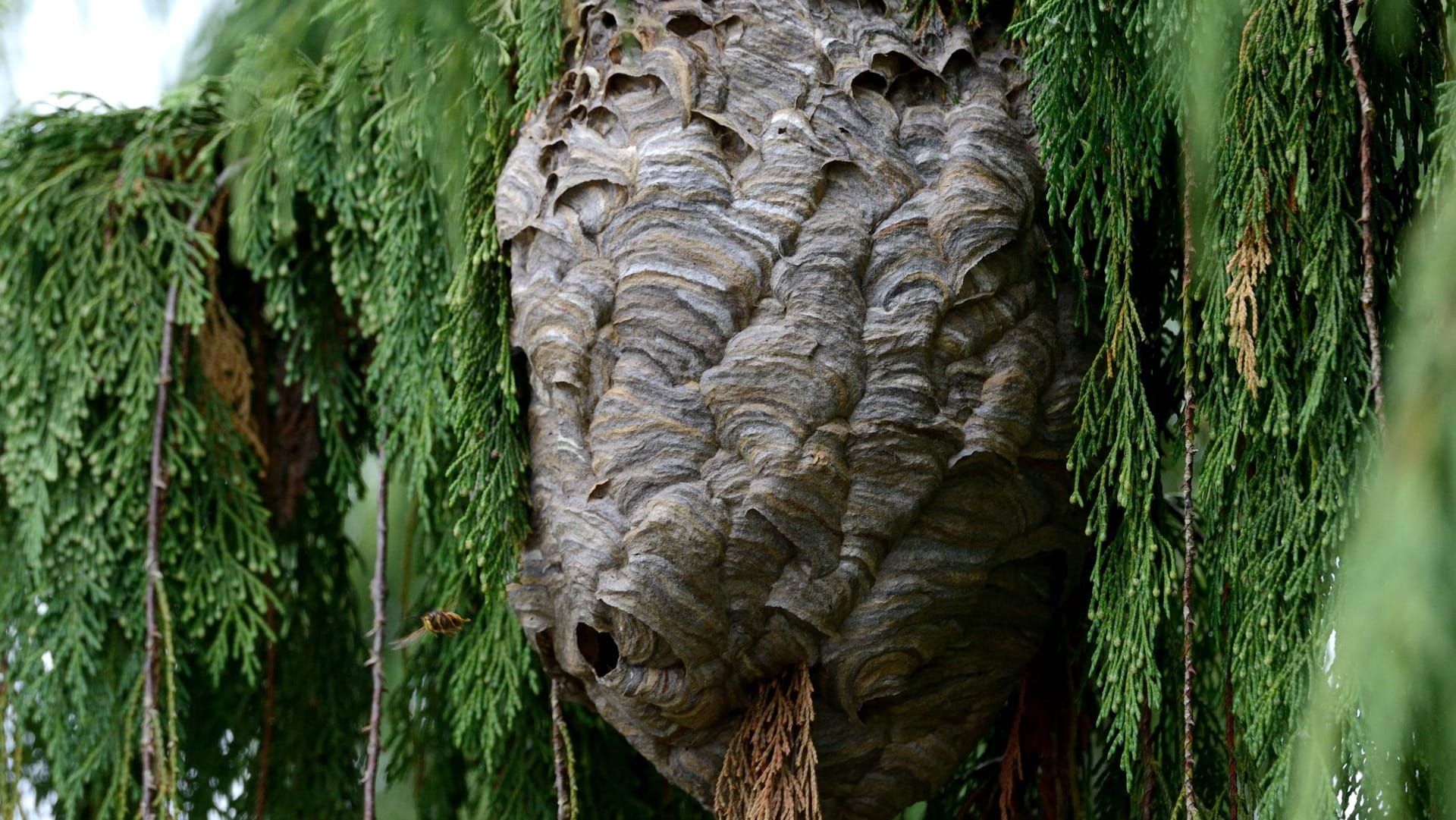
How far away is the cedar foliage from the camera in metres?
1.17

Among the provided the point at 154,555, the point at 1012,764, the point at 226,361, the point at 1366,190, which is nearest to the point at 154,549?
the point at 154,555

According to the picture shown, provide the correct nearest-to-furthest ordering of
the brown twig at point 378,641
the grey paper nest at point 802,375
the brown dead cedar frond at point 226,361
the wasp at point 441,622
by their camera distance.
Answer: the grey paper nest at point 802,375
the wasp at point 441,622
the brown twig at point 378,641
the brown dead cedar frond at point 226,361

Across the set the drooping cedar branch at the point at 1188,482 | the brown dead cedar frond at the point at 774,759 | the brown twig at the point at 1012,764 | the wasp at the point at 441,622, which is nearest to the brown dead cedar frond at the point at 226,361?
the wasp at the point at 441,622

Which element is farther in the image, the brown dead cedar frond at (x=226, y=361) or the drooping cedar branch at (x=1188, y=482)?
the brown dead cedar frond at (x=226, y=361)

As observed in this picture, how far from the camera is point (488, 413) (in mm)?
1610

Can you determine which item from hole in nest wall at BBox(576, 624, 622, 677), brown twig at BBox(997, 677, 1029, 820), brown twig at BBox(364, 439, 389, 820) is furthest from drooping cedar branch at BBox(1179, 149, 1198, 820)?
brown twig at BBox(364, 439, 389, 820)

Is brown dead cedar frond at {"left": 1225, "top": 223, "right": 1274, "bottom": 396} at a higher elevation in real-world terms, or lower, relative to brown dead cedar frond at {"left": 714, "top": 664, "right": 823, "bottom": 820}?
higher

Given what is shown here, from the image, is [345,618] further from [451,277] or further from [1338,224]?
[1338,224]

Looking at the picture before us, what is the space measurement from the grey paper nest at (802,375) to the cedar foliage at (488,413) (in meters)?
0.08

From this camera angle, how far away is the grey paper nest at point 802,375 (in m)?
1.41

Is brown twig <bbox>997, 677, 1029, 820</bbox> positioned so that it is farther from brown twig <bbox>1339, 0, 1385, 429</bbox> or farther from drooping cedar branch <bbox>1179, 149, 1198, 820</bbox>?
brown twig <bbox>1339, 0, 1385, 429</bbox>

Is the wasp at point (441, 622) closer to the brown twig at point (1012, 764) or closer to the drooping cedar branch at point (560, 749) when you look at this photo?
the drooping cedar branch at point (560, 749)

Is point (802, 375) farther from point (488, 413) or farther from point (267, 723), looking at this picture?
point (267, 723)

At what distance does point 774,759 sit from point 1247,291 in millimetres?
657
